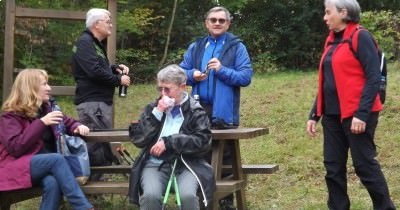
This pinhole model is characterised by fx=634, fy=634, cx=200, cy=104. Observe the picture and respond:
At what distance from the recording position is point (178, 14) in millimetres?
21500

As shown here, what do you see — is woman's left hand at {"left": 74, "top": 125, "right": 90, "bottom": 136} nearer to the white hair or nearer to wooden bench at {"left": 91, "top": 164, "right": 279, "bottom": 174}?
wooden bench at {"left": 91, "top": 164, "right": 279, "bottom": 174}

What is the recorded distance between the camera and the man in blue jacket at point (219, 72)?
17.2 feet

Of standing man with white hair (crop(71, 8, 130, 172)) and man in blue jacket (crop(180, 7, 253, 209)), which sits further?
standing man with white hair (crop(71, 8, 130, 172))

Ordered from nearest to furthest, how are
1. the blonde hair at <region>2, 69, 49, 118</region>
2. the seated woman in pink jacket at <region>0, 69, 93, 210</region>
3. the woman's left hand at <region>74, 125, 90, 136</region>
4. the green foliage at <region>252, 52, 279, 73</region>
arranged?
the seated woman in pink jacket at <region>0, 69, 93, 210</region> → the blonde hair at <region>2, 69, 49, 118</region> → the woman's left hand at <region>74, 125, 90, 136</region> → the green foliage at <region>252, 52, 279, 73</region>

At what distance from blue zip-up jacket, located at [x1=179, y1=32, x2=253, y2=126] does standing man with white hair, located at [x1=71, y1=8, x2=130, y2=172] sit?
0.72m

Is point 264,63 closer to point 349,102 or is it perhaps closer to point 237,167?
point 237,167

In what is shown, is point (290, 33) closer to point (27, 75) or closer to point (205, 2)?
point (205, 2)

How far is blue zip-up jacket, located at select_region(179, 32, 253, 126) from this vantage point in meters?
5.26

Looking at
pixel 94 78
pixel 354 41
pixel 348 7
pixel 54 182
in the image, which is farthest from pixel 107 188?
pixel 348 7

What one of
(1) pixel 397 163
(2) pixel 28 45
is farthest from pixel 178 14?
(1) pixel 397 163

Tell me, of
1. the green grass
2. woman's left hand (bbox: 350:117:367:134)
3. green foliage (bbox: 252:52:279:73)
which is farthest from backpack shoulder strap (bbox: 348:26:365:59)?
green foliage (bbox: 252:52:279:73)

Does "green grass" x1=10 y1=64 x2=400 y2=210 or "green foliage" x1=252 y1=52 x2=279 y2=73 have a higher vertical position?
"green foliage" x1=252 y1=52 x2=279 y2=73

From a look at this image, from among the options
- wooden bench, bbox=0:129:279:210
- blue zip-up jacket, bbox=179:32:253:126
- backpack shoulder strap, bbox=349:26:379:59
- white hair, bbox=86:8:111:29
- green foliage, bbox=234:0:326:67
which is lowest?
wooden bench, bbox=0:129:279:210

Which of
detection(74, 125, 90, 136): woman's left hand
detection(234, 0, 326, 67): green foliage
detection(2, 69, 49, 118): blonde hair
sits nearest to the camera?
detection(2, 69, 49, 118): blonde hair
